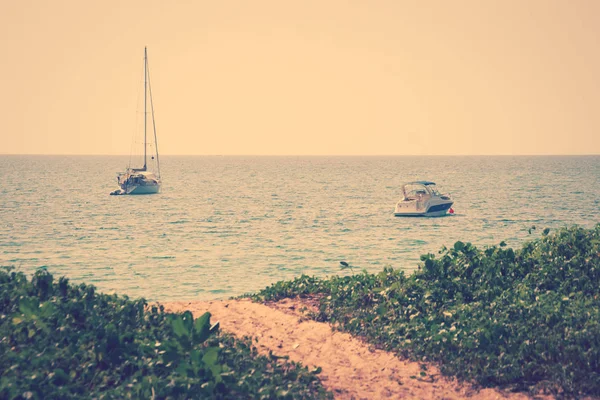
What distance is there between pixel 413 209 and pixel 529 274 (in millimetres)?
41891

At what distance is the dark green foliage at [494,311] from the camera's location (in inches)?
395

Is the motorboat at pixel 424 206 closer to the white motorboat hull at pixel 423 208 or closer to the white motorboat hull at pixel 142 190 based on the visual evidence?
the white motorboat hull at pixel 423 208

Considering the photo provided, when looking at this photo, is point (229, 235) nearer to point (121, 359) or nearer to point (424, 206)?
point (424, 206)

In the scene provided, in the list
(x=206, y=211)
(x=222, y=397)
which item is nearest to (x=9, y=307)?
(x=222, y=397)

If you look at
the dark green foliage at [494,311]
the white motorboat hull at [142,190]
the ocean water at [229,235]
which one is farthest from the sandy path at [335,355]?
the white motorboat hull at [142,190]

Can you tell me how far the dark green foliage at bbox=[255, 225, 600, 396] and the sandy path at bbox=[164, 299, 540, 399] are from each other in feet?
1.11

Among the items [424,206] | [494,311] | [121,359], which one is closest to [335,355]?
[494,311]

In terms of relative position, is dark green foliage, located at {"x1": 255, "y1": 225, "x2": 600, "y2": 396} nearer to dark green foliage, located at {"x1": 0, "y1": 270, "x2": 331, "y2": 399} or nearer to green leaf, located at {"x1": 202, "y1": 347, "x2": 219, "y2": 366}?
dark green foliage, located at {"x1": 0, "y1": 270, "x2": 331, "y2": 399}

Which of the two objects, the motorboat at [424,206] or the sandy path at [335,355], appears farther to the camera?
the motorboat at [424,206]

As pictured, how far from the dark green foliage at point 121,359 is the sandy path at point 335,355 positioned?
86 centimetres

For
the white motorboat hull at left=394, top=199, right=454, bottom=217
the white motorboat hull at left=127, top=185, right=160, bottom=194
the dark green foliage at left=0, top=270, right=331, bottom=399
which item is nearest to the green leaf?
the dark green foliage at left=0, top=270, right=331, bottom=399

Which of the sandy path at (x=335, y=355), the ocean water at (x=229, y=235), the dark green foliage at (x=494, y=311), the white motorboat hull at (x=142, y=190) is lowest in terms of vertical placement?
the ocean water at (x=229, y=235)

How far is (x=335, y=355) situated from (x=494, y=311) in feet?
10.3

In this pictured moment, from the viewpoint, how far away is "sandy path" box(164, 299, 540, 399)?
991 cm
